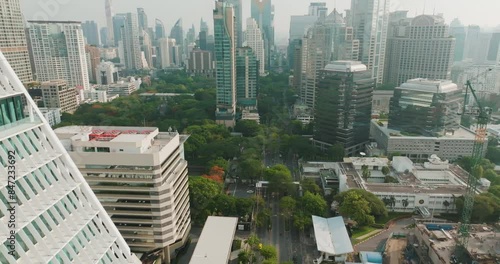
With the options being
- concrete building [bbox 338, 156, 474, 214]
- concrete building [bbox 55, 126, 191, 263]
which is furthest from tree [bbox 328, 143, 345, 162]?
concrete building [bbox 55, 126, 191, 263]

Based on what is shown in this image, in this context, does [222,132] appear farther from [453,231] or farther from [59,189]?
[59,189]

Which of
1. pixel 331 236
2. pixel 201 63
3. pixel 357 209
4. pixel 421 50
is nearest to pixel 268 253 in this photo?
pixel 331 236

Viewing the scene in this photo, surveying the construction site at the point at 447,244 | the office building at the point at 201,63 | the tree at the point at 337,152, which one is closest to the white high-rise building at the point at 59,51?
the office building at the point at 201,63

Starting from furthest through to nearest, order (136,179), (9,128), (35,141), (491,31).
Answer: (491,31) → (136,179) → (35,141) → (9,128)

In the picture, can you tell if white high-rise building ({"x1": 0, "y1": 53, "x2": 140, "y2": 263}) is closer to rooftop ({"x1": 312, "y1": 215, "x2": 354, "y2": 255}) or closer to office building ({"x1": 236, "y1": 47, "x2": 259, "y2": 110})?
rooftop ({"x1": 312, "y1": 215, "x2": 354, "y2": 255})

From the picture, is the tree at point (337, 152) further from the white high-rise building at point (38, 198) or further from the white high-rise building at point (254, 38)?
the white high-rise building at point (254, 38)

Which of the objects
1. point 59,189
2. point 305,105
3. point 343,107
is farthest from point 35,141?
point 305,105
